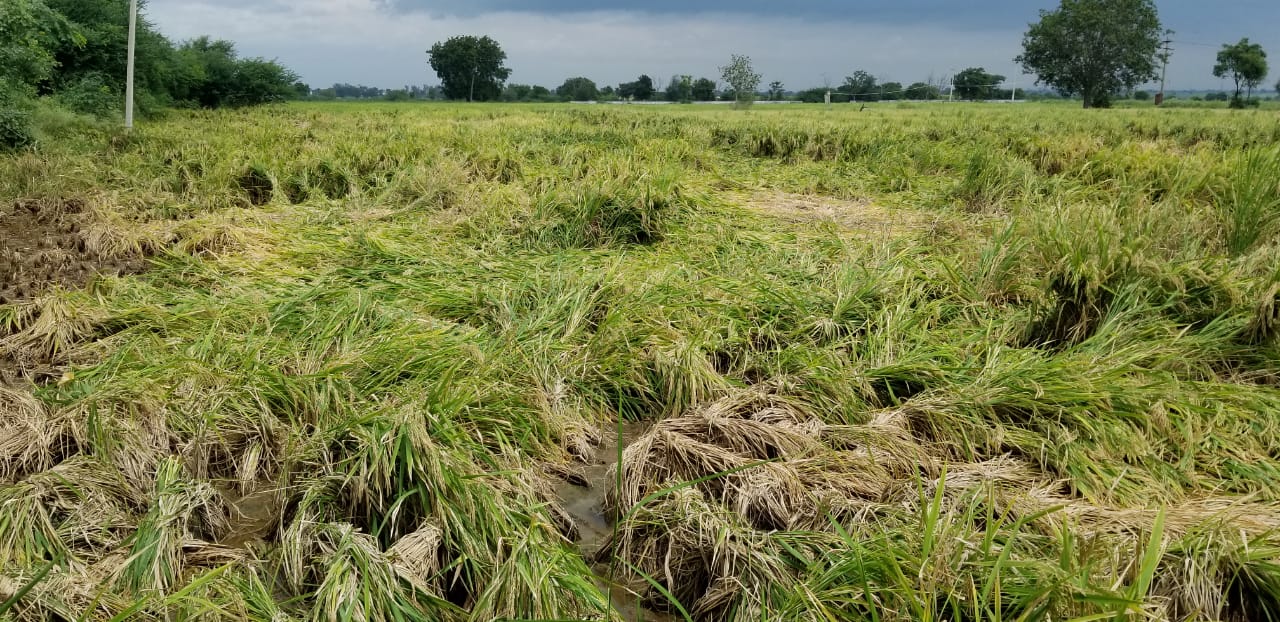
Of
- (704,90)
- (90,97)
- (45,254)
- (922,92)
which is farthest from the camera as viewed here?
(704,90)

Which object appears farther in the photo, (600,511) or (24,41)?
(24,41)

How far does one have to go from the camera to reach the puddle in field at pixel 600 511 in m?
1.99

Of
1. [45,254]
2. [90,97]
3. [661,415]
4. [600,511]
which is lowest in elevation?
[600,511]

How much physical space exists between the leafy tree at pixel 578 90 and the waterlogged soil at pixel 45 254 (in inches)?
3005

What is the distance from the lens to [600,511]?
244 cm

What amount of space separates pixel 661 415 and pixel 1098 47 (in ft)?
214

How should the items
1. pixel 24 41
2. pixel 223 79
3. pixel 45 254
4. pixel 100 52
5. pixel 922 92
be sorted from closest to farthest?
1. pixel 45 254
2. pixel 24 41
3. pixel 100 52
4. pixel 223 79
5. pixel 922 92

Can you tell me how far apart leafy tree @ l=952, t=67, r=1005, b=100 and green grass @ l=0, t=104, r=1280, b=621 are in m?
57.5

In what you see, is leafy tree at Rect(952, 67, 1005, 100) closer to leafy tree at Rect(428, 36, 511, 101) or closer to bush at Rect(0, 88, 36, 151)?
leafy tree at Rect(428, 36, 511, 101)

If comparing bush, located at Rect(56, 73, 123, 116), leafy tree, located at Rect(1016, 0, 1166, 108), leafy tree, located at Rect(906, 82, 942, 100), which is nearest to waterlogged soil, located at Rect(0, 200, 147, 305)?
bush, located at Rect(56, 73, 123, 116)

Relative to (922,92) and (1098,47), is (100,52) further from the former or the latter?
(1098,47)

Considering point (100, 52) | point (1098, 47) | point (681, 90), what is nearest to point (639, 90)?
point (681, 90)

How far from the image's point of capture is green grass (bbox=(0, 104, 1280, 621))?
1818 millimetres

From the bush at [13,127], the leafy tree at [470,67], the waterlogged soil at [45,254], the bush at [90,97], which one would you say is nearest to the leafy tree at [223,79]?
the bush at [90,97]
